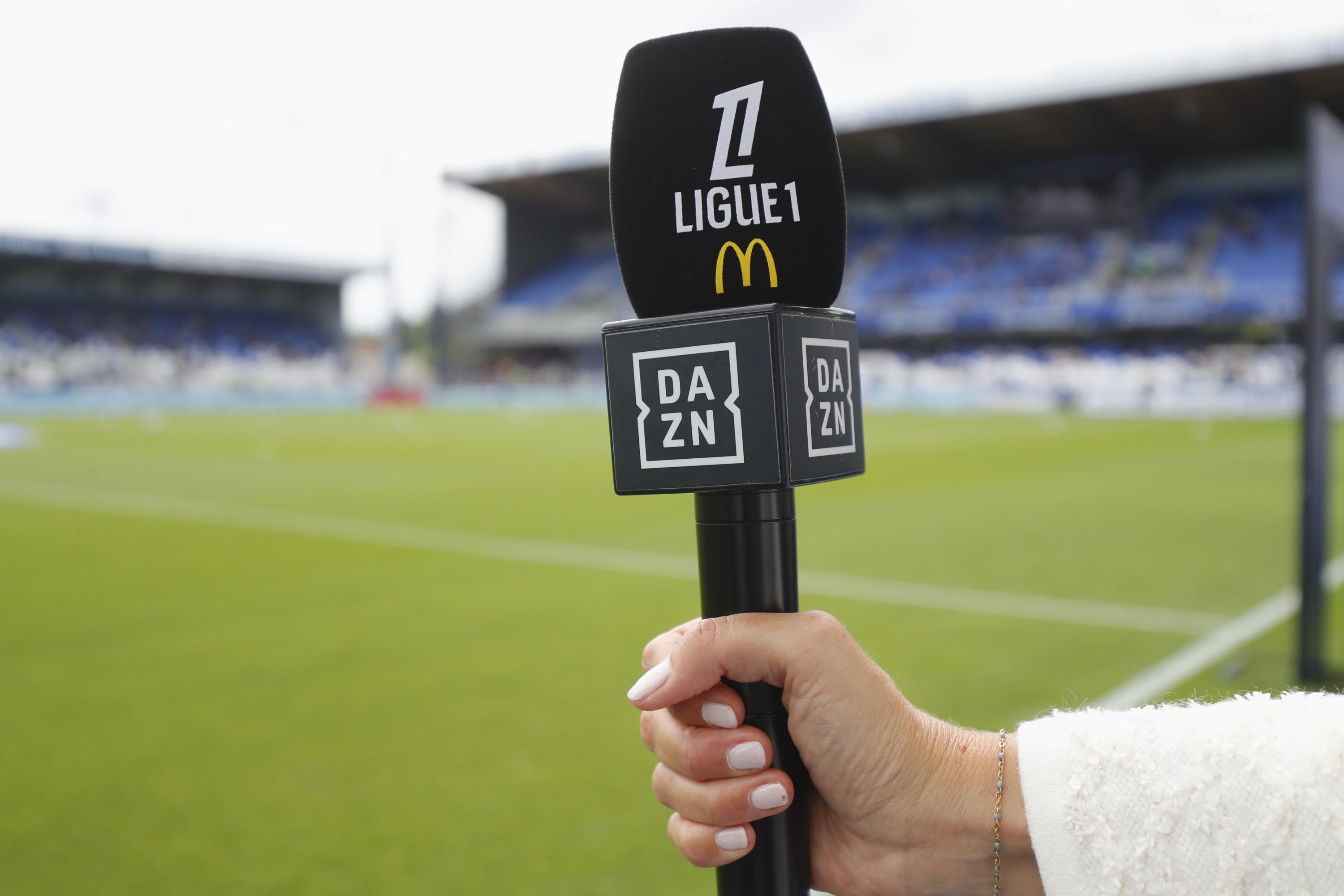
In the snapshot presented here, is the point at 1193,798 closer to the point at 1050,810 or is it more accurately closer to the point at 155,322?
the point at 1050,810

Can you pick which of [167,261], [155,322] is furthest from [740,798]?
[155,322]

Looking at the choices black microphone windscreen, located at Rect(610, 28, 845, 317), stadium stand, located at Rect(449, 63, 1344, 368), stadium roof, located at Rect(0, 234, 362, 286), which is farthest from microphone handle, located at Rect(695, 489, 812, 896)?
stadium roof, located at Rect(0, 234, 362, 286)

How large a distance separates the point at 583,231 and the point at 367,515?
38.2 metres

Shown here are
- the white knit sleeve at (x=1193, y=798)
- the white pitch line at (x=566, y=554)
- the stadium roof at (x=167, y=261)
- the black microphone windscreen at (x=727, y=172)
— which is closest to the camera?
the white knit sleeve at (x=1193, y=798)

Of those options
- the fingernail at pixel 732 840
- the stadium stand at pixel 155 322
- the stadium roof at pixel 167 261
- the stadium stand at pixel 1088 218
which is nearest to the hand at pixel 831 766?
the fingernail at pixel 732 840

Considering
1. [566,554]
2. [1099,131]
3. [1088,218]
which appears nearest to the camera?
[566,554]

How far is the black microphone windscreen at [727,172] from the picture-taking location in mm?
866

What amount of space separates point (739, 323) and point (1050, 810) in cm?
50

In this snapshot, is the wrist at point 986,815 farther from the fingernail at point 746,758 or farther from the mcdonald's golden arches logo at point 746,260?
the mcdonald's golden arches logo at point 746,260

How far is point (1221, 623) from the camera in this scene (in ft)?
14.7

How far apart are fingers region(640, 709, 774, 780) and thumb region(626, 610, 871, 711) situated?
0.03 meters

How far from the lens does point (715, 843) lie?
819 millimetres

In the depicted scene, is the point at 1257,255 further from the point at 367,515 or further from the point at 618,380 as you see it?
the point at 618,380

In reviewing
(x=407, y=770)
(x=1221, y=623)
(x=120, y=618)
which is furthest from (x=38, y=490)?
(x=1221, y=623)
